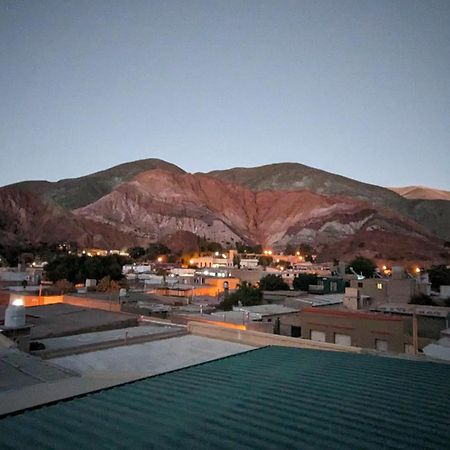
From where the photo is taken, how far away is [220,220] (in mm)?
129000

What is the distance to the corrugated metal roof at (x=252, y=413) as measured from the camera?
320cm

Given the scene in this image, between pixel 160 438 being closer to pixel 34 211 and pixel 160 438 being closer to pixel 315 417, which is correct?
pixel 315 417

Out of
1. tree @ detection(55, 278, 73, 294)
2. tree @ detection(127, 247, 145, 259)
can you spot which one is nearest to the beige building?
tree @ detection(55, 278, 73, 294)

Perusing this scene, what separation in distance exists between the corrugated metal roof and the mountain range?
8442 cm

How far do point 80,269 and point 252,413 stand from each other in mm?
39953

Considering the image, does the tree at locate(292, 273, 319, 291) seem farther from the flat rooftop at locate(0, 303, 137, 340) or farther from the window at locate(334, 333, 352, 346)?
the flat rooftop at locate(0, 303, 137, 340)

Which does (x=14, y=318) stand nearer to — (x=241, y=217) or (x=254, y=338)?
(x=254, y=338)

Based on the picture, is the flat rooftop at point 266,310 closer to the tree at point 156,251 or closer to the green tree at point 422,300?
the green tree at point 422,300

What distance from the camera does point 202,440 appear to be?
318 centimetres

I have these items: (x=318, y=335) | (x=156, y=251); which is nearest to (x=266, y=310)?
(x=318, y=335)

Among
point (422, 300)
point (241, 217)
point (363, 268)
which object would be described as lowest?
point (422, 300)

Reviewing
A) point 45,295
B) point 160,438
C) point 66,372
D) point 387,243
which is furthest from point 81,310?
point 387,243

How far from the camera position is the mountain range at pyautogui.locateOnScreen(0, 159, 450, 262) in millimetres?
101750

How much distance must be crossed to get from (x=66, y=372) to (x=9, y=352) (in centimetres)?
167
